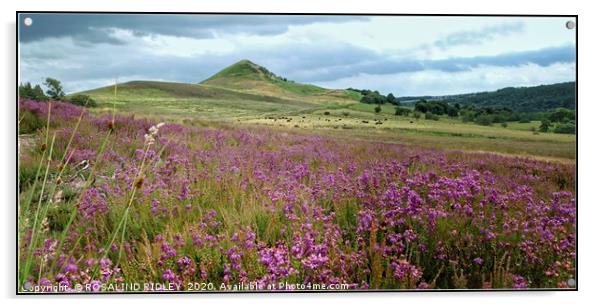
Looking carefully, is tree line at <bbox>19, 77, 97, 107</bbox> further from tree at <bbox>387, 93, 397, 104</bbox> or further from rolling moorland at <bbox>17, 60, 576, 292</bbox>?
tree at <bbox>387, 93, 397, 104</bbox>

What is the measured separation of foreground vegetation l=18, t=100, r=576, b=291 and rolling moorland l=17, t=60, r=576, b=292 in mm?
13

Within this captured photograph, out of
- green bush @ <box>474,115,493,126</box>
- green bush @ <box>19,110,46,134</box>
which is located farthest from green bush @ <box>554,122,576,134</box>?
green bush @ <box>19,110,46,134</box>

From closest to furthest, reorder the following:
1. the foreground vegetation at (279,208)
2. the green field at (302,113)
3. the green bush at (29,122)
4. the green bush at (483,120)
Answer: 1. the foreground vegetation at (279,208)
2. the green bush at (29,122)
3. the green field at (302,113)
4. the green bush at (483,120)

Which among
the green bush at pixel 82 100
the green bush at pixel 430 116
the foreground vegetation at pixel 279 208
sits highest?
the green bush at pixel 82 100

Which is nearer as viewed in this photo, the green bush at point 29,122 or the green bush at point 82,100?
the green bush at point 29,122

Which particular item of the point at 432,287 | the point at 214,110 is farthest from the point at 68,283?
the point at 432,287

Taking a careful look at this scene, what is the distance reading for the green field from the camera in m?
4.72

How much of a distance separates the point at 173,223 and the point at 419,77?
8.10 ft

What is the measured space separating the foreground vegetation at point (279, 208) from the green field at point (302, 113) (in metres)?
0.03

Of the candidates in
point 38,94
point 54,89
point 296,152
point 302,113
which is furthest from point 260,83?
point 38,94

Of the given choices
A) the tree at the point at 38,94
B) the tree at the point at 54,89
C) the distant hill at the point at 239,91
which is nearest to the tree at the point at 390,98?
the distant hill at the point at 239,91

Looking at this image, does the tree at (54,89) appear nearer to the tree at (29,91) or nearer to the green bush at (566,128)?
the tree at (29,91)

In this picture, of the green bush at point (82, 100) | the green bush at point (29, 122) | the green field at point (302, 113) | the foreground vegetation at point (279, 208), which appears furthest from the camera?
the green field at point (302, 113)

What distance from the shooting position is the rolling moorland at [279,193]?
14.0ft
